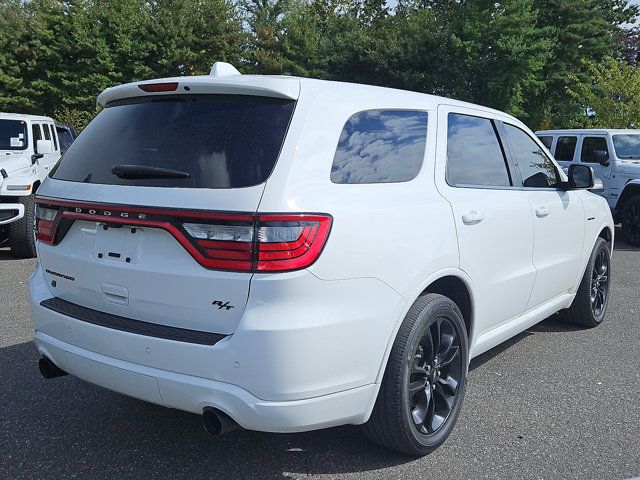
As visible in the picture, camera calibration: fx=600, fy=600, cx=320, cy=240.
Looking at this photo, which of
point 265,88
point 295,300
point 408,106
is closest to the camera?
point 295,300

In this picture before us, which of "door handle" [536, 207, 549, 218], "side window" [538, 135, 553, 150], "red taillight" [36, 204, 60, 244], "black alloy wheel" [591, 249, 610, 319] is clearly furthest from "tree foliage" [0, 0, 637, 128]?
"red taillight" [36, 204, 60, 244]

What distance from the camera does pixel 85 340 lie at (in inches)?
103

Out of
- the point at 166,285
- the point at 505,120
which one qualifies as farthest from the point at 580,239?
the point at 166,285

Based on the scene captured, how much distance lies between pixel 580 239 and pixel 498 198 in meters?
1.50

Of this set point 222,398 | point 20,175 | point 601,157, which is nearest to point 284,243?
point 222,398

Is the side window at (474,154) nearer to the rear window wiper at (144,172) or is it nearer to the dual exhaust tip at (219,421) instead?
the rear window wiper at (144,172)

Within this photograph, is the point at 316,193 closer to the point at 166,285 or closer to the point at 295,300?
the point at 295,300

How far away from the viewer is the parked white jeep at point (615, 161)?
34.0 feet

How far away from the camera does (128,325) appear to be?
8.21 ft

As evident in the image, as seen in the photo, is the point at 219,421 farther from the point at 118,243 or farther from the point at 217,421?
the point at 118,243

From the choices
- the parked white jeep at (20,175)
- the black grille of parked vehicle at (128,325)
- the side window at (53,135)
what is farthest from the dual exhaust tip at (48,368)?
the side window at (53,135)

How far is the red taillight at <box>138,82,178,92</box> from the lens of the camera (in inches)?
106

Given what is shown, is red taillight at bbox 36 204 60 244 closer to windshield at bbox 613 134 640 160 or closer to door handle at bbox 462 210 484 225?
door handle at bbox 462 210 484 225

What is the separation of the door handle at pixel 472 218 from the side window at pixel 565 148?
9.22m
